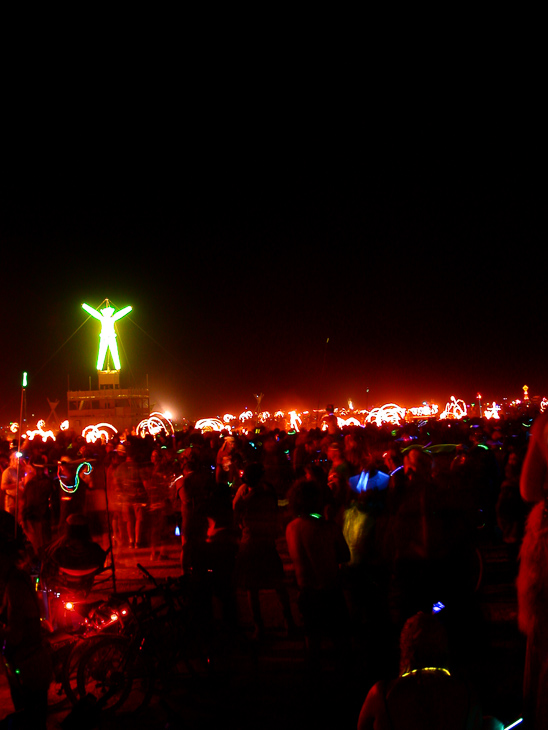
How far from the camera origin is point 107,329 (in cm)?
5456

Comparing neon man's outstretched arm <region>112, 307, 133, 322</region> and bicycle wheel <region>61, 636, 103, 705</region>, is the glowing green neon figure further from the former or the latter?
bicycle wheel <region>61, 636, 103, 705</region>

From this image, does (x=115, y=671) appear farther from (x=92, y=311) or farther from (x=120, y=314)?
(x=120, y=314)

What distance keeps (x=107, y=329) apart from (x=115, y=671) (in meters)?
52.5

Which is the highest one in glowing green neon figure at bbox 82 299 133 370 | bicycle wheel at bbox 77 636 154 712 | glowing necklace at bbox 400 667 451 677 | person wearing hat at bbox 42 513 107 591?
glowing green neon figure at bbox 82 299 133 370

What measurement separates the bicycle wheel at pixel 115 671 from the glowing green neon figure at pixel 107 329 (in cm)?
5076

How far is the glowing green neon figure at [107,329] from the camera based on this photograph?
53.3 m

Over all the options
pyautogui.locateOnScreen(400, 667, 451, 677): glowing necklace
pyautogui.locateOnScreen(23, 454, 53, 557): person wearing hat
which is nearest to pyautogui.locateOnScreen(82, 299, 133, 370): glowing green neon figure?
pyautogui.locateOnScreen(23, 454, 53, 557): person wearing hat

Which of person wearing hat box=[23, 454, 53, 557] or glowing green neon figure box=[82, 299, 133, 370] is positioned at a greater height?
glowing green neon figure box=[82, 299, 133, 370]

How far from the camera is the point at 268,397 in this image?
283 ft

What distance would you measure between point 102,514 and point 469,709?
333 inches

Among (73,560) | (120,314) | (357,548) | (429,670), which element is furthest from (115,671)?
(120,314)

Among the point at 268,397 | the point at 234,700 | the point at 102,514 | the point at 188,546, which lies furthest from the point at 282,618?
the point at 268,397

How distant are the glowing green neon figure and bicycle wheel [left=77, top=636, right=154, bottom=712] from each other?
167 feet

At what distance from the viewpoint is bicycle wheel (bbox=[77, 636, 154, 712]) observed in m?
4.52
